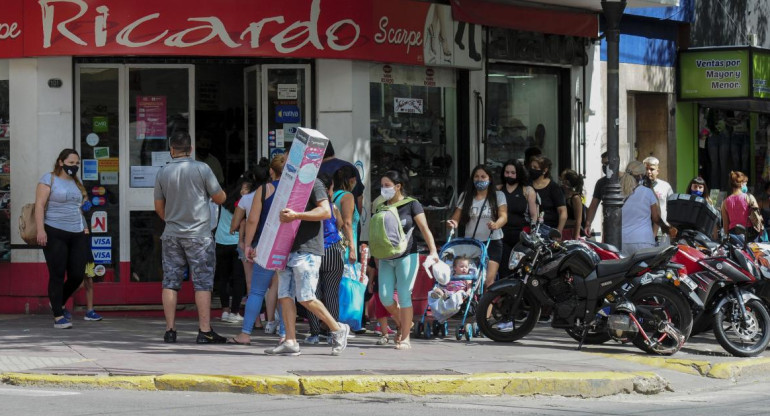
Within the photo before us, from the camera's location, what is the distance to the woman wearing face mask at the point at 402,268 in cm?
1173

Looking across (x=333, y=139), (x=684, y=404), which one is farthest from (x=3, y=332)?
(x=684, y=404)

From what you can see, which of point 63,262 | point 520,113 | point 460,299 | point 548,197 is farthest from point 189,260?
point 520,113

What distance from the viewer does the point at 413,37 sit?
48.8ft

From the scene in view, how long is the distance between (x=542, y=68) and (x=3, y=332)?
837cm

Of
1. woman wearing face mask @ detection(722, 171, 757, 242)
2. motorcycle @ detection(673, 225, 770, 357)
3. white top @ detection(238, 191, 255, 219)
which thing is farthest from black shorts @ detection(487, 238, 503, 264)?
woman wearing face mask @ detection(722, 171, 757, 242)

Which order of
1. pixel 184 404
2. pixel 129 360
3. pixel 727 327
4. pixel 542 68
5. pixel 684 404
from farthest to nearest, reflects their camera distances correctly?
pixel 542 68, pixel 727 327, pixel 129 360, pixel 684 404, pixel 184 404

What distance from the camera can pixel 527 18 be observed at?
16203 millimetres

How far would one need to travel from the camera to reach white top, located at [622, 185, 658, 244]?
13773 mm

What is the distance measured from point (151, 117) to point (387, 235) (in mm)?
4244

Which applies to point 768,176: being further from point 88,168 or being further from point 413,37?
point 88,168

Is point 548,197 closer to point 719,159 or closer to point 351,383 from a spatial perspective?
point 351,383

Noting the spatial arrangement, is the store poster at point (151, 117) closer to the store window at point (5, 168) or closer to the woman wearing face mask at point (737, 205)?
the store window at point (5, 168)

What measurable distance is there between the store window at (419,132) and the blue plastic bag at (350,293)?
2827mm

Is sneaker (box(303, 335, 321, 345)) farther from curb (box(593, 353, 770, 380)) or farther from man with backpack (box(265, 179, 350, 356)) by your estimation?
curb (box(593, 353, 770, 380))
